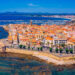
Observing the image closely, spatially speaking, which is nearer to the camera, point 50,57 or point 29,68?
point 29,68

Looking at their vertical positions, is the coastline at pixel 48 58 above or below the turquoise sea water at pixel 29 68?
above

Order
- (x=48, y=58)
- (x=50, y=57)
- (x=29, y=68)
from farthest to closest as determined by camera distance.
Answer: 1. (x=50, y=57)
2. (x=48, y=58)
3. (x=29, y=68)

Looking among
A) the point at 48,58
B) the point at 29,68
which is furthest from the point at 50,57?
the point at 29,68

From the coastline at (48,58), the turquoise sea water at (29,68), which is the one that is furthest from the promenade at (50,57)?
the turquoise sea water at (29,68)

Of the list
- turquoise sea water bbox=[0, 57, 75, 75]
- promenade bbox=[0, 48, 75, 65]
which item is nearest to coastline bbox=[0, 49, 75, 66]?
promenade bbox=[0, 48, 75, 65]

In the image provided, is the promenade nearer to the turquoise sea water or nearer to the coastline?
the coastline

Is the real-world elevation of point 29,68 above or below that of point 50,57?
below

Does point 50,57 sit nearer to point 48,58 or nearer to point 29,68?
point 48,58

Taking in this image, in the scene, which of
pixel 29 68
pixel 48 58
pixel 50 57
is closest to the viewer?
pixel 29 68

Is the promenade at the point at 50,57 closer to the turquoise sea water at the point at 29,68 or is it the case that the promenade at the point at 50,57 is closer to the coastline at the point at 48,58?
the coastline at the point at 48,58

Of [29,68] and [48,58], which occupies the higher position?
[48,58]
